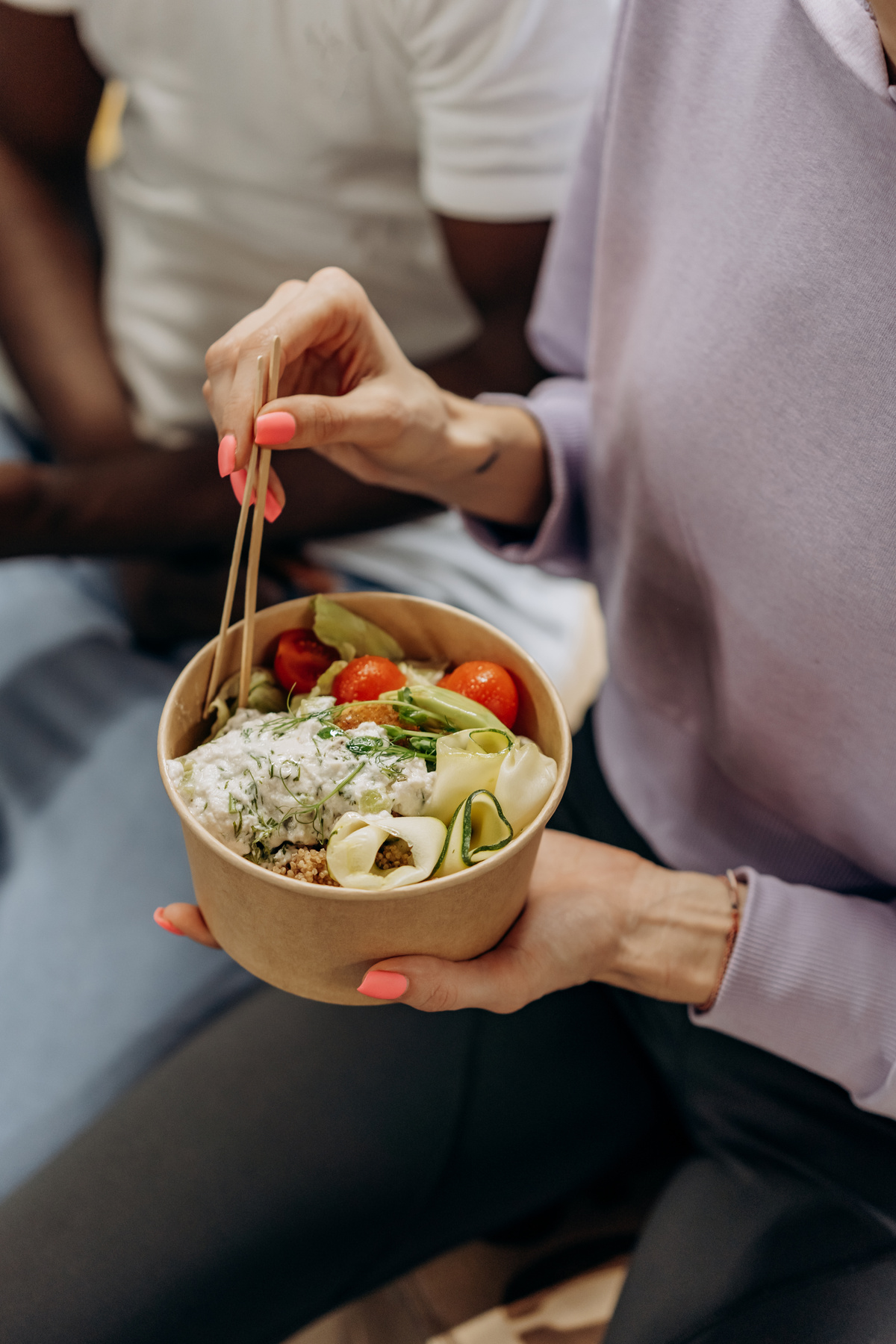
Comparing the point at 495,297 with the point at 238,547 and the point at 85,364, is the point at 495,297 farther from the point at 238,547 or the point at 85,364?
the point at 238,547

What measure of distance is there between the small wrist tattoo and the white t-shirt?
346 mm

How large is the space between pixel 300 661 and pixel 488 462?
32cm

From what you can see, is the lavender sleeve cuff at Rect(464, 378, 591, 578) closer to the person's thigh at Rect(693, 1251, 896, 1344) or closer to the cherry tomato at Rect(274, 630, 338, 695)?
the cherry tomato at Rect(274, 630, 338, 695)

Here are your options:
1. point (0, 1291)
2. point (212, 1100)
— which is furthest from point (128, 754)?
point (0, 1291)

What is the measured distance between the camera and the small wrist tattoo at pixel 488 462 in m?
0.88

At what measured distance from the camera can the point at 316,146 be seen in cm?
108

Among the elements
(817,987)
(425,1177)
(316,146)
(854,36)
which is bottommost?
(425,1177)

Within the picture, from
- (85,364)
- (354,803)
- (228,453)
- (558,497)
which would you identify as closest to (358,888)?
(354,803)

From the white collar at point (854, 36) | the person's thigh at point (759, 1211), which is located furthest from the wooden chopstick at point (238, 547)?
the person's thigh at point (759, 1211)

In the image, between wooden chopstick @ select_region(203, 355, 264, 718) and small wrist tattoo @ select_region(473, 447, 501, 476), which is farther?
small wrist tattoo @ select_region(473, 447, 501, 476)

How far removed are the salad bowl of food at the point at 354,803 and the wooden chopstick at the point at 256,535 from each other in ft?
0.08

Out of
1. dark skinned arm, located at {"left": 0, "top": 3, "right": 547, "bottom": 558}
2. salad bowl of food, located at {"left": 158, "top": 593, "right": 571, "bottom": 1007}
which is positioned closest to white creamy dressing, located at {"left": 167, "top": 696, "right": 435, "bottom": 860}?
salad bowl of food, located at {"left": 158, "top": 593, "right": 571, "bottom": 1007}

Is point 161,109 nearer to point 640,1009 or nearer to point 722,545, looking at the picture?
point 722,545

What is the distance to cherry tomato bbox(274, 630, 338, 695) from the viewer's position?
67 centimetres
